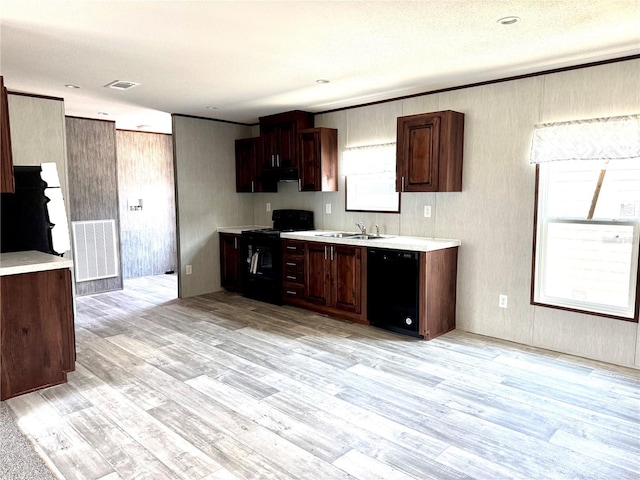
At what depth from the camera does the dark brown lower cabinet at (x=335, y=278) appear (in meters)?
4.60

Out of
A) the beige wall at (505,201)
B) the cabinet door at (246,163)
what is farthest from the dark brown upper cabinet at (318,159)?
the cabinet door at (246,163)

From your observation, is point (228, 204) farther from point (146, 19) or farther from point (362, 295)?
point (146, 19)

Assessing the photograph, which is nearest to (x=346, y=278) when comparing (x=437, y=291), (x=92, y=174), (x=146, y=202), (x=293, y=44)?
(x=437, y=291)

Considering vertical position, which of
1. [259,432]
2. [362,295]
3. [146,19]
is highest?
[146,19]

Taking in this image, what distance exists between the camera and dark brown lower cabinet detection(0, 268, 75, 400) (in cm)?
296

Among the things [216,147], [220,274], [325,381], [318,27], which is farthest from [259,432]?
[216,147]

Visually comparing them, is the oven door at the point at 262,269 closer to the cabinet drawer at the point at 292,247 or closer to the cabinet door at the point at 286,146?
the cabinet drawer at the point at 292,247

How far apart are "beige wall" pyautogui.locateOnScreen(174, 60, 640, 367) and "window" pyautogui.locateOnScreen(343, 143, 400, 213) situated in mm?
129

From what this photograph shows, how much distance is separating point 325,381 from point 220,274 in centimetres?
348

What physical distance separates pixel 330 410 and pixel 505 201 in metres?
2.51

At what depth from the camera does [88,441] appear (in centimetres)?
245

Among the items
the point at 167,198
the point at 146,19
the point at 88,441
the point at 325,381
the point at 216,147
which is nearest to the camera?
the point at 88,441

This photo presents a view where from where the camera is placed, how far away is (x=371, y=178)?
5.18 m

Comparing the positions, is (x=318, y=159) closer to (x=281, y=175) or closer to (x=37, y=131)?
(x=281, y=175)
